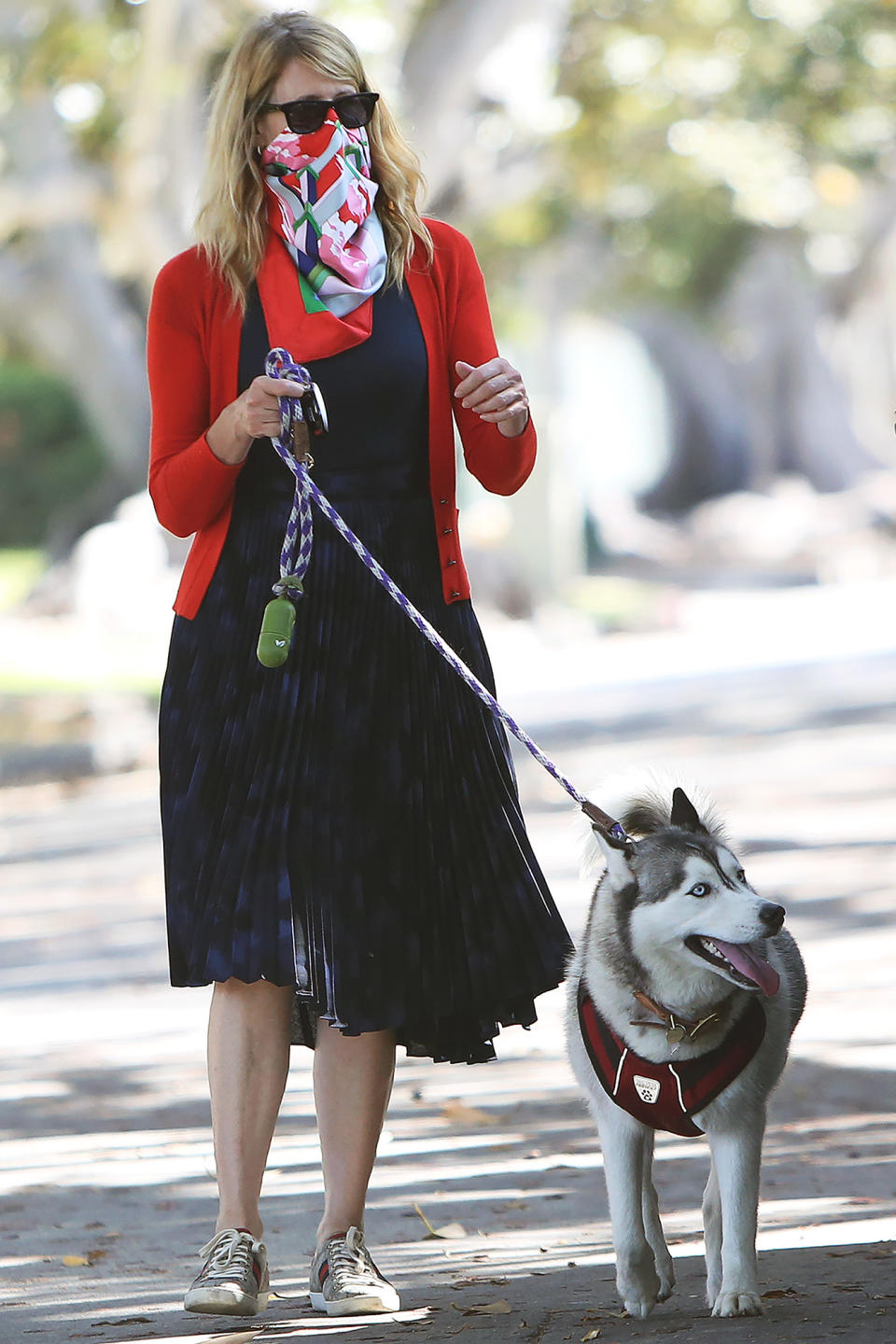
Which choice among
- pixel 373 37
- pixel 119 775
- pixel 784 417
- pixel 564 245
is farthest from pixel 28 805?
pixel 784 417

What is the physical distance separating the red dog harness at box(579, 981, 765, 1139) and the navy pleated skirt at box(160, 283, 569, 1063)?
12.3 inches

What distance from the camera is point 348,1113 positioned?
377cm

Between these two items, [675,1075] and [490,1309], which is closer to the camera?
[675,1075]

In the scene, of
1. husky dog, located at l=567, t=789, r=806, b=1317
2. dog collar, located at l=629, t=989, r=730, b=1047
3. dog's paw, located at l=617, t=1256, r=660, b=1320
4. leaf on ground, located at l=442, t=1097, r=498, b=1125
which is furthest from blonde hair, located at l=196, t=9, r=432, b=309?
leaf on ground, located at l=442, t=1097, r=498, b=1125

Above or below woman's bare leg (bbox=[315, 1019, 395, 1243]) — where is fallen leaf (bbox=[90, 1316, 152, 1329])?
below

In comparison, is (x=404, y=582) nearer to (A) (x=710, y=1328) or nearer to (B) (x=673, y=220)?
(A) (x=710, y=1328)

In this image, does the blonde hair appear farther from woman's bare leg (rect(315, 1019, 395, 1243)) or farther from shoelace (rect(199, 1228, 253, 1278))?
shoelace (rect(199, 1228, 253, 1278))

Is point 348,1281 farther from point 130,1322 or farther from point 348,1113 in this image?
point 130,1322

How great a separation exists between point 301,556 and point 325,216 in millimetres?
664

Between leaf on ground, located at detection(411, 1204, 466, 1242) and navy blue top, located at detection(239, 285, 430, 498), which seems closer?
navy blue top, located at detection(239, 285, 430, 498)

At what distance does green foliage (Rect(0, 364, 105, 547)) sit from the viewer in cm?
3434

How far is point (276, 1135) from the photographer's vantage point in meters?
5.40

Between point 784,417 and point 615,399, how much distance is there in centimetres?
1387

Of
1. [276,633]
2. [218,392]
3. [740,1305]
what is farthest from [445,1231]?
[218,392]
